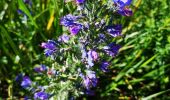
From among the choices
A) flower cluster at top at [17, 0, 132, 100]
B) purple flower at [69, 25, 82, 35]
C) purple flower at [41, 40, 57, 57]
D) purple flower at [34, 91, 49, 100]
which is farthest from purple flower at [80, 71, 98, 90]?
purple flower at [34, 91, 49, 100]

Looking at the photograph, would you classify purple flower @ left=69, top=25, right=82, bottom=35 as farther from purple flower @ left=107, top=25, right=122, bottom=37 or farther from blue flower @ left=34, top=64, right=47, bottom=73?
blue flower @ left=34, top=64, right=47, bottom=73

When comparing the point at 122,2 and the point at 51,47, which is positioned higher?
A: the point at 122,2

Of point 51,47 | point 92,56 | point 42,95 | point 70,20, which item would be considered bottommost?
point 42,95

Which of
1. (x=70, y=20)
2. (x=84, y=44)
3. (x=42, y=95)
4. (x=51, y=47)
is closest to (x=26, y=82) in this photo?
(x=42, y=95)

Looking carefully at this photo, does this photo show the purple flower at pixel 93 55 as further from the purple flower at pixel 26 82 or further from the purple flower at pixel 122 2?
the purple flower at pixel 26 82

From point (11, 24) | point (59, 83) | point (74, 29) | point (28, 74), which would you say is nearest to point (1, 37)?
point (11, 24)

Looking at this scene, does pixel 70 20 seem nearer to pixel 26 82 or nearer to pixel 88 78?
pixel 88 78

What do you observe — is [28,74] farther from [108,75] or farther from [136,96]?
[136,96]
